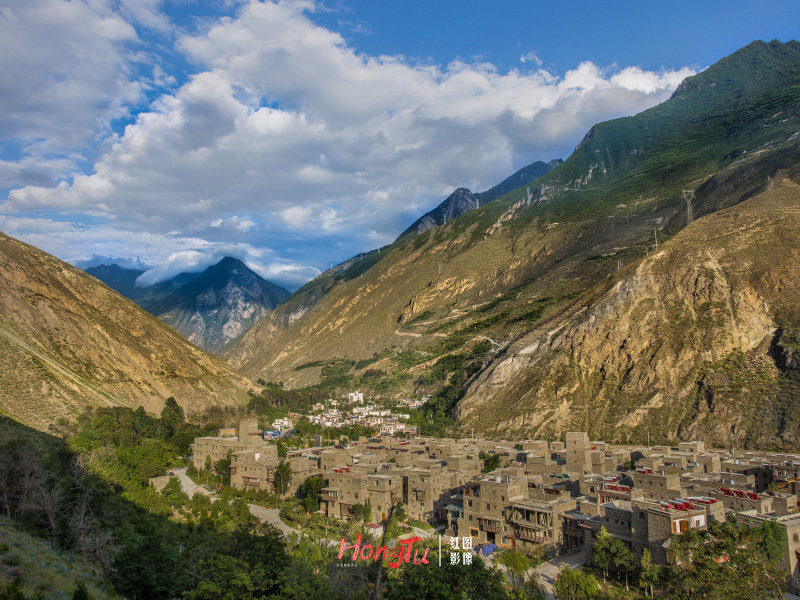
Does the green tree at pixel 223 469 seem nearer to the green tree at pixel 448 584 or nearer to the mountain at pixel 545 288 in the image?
the green tree at pixel 448 584

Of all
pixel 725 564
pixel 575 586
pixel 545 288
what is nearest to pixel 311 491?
pixel 575 586

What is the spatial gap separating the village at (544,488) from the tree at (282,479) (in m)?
0.33

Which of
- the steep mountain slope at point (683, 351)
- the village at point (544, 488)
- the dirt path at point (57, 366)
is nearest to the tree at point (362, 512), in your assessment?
the village at point (544, 488)

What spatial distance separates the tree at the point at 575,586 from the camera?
86.5ft

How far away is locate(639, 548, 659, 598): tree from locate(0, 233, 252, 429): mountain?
152 feet

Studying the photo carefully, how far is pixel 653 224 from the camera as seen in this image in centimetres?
12050

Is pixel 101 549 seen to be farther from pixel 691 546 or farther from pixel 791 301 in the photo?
pixel 791 301

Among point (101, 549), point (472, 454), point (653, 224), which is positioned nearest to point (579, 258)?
point (653, 224)

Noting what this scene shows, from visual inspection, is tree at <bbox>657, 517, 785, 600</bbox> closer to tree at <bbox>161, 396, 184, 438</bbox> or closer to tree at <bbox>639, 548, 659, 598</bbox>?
tree at <bbox>639, 548, 659, 598</bbox>

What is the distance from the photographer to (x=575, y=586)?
87.5 feet

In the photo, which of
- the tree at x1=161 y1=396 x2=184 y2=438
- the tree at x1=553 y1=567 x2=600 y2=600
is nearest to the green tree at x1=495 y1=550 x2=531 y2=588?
the tree at x1=553 y1=567 x2=600 y2=600

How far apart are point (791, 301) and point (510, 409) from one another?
117ft

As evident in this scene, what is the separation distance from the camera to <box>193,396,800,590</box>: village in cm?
2977

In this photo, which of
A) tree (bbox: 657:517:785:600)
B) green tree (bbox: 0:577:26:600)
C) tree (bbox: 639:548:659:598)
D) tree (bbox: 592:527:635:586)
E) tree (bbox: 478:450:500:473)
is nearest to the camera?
green tree (bbox: 0:577:26:600)
